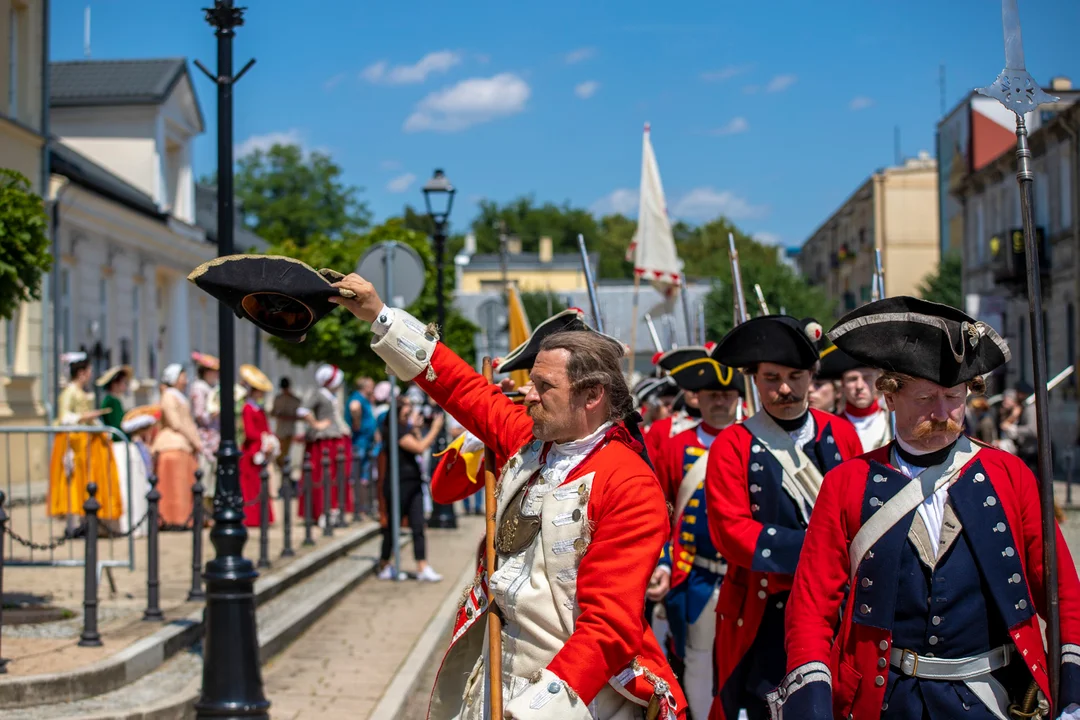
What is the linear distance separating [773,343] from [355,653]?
5.39m

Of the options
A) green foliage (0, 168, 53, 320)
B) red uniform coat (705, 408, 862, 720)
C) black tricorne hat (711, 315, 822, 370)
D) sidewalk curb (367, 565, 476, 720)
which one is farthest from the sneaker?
black tricorne hat (711, 315, 822, 370)

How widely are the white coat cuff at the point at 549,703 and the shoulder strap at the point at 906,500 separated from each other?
2.98 ft

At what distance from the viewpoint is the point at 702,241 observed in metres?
89.9

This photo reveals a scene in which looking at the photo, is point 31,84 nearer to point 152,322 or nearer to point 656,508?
point 152,322

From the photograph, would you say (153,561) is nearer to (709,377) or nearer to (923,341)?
(709,377)

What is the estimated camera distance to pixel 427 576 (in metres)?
13.0

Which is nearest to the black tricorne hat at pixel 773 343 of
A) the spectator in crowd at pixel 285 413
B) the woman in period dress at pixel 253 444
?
the woman in period dress at pixel 253 444

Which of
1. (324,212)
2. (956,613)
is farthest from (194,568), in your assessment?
(324,212)

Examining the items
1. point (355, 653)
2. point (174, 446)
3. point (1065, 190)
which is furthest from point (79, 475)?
point (1065, 190)

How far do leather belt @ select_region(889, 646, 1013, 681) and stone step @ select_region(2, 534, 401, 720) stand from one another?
4.56m

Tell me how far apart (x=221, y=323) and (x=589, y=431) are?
399 centimetres

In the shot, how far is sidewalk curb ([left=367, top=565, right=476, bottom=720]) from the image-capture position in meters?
7.72

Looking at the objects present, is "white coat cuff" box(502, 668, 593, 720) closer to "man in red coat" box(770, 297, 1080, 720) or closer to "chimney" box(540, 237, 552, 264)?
"man in red coat" box(770, 297, 1080, 720)

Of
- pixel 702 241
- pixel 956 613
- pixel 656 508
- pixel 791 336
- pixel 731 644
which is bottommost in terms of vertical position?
pixel 731 644
